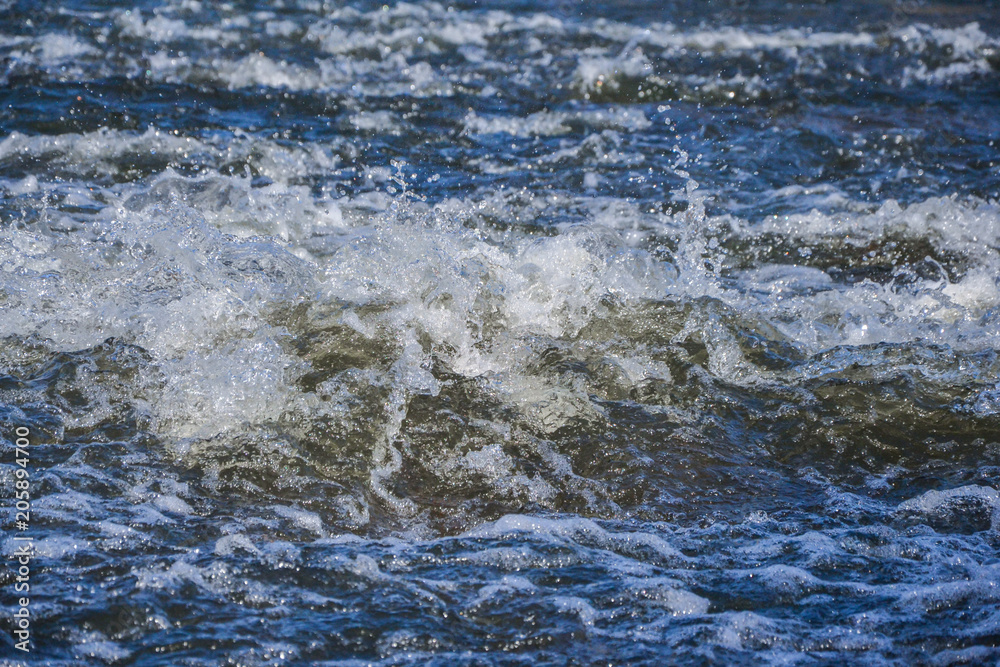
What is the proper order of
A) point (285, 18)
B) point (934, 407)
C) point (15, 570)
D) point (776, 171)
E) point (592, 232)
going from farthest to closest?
point (285, 18)
point (776, 171)
point (592, 232)
point (934, 407)
point (15, 570)

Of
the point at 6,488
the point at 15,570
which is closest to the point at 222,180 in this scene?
the point at 6,488

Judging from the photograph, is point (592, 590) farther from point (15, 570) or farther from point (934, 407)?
point (934, 407)

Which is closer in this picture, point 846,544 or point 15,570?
point 15,570

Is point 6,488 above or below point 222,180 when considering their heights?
below

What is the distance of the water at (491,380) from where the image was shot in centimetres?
206

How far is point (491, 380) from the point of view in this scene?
9.92 feet

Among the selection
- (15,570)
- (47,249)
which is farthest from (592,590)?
(47,249)

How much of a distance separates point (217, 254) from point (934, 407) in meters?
2.53

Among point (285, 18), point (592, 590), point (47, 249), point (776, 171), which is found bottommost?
point (592, 590)

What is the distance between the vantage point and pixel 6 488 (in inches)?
93.8

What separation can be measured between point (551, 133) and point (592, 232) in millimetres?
2140

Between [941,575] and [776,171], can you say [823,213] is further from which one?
[941,575]

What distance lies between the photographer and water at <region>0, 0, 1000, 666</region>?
206 cm

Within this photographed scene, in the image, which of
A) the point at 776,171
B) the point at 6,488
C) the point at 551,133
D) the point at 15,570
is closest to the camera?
the point at 15,570
